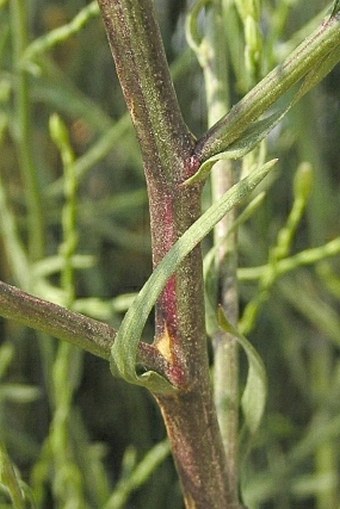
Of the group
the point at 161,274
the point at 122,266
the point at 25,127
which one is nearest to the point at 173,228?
the point at 161,274

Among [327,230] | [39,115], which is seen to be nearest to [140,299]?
[327,230]

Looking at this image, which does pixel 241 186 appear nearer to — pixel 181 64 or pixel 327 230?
pixel 181 64

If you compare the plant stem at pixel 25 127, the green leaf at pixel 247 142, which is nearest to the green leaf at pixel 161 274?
the green leaf at pixel 247 142

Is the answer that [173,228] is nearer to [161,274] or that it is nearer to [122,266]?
[161,274]

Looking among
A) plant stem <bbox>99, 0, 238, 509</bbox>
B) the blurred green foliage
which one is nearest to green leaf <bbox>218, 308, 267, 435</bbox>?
plant stem <bbox>99, 0, 238, 509</bbox>

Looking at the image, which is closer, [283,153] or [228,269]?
[228,269]

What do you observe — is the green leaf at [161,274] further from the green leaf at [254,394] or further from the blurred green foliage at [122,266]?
the blurred green foliage at [122,266]

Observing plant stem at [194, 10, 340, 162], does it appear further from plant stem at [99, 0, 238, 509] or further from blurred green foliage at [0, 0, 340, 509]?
blurred green foliage at [0, 0, 340, 509]
